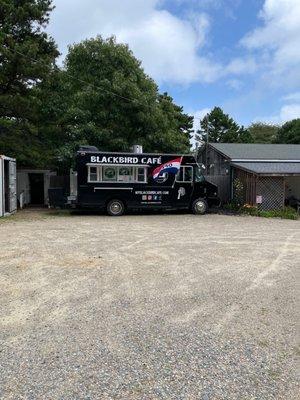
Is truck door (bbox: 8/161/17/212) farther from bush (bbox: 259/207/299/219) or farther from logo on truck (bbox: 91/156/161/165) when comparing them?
bush (bbox: 259/207/299/219)

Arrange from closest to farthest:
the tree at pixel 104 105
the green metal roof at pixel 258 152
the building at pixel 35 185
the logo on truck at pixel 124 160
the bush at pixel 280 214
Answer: the logo on truck at pixel 124 160
the bush at pixel 280 214
the tree at pixel 104 105
the green metal roof at pixel 258 152
the building at pixel 35 185

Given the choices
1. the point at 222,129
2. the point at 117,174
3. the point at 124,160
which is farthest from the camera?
the point at 222,129

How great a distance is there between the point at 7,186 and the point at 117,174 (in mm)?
4610

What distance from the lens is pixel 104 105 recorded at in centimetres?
2073

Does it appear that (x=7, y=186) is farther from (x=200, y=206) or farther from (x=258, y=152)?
(x=258, y=152)

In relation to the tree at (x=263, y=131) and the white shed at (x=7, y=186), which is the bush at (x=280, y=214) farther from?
the tree at (x=263, y=131)

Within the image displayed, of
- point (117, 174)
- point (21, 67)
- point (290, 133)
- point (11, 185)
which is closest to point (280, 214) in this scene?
point (117, 174)

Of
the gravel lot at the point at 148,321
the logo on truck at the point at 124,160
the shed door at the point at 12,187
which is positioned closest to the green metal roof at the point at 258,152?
Result: the logo on truck at the point at 124,160

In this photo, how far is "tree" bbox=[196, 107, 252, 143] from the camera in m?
47.3

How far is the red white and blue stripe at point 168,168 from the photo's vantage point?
17.0 metres

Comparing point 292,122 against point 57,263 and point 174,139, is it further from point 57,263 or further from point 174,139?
point 57,263

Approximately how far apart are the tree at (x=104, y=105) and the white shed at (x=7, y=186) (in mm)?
2916

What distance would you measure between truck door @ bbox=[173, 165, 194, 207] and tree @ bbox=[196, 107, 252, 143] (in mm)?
30923

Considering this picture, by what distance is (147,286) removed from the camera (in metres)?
6.11
